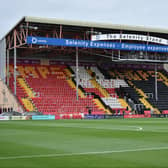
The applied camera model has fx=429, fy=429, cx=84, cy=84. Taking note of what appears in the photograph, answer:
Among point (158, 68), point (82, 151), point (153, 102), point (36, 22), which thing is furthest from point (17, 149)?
point (158, 68)

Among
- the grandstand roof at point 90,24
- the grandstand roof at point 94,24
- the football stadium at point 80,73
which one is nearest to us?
the grandstand roof at point 90,24

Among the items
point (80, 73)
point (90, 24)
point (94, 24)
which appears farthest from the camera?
point (80, 73)

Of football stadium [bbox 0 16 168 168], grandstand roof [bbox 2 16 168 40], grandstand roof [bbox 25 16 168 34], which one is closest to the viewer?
grandstand roof [bbox 2 16 168 40]

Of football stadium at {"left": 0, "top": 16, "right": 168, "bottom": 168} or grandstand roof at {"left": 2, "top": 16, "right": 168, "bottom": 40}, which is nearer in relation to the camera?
grandstand roof at {"left": 2, "top": 16, "right": 168, "bottom": 40}

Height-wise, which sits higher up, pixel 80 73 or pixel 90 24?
pixel 90 24

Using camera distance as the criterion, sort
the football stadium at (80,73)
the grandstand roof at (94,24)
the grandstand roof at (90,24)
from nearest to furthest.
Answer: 1. the grandstand roof at (90,24)
2. the grandstand roof at (94,24)
3. the football stadium at (80,73)

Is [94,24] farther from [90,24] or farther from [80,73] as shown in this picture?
[80,73]

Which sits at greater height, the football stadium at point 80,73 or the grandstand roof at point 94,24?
the grandstand roof at point 94,24

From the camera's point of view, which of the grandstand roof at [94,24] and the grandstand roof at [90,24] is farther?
the grandstand roof at [94,24]

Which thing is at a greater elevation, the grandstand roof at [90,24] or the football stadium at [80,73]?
the grandstand roof at [90,24]

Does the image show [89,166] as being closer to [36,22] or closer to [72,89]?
[36,22]

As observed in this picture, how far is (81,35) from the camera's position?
64.1 metres

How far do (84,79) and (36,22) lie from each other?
15.0 metres

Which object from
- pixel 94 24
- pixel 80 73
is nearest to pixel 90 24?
pixel 94 24
